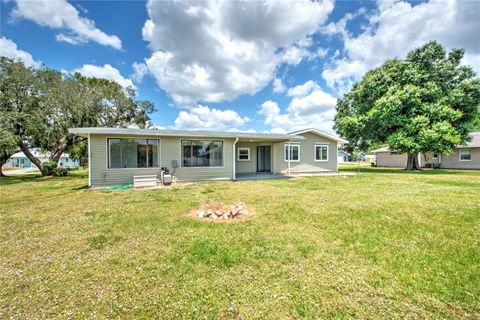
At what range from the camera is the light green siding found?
9.55 metres

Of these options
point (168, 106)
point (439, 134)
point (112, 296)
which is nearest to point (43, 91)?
point (168, 106)

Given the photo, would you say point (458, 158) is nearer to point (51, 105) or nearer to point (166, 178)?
point (166, 178)

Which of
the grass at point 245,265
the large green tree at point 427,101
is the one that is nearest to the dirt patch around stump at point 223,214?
the grass at point 245,265

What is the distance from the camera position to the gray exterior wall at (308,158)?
48.9ft

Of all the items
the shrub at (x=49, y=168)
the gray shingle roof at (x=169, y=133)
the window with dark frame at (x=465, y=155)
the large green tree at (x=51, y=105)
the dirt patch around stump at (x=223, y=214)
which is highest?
the large green tree at (x=51, y=105)

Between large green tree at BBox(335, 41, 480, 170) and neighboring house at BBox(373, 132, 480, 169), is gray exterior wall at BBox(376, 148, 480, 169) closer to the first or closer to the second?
neighboring house at BBox(373, 132, 480, 169)

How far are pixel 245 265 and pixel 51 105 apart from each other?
1877 centimetres

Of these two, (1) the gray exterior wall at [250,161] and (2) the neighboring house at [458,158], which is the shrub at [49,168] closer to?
(1) the gray exterior wall at [250,161]

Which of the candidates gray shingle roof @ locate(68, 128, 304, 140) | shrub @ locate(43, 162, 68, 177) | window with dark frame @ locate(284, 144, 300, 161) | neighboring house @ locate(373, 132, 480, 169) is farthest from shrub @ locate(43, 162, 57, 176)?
neighboring house @ locate(373, 132, 480, 169)

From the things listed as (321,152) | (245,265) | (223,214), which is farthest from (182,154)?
(321,152)

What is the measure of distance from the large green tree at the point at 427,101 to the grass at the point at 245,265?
1258 cm

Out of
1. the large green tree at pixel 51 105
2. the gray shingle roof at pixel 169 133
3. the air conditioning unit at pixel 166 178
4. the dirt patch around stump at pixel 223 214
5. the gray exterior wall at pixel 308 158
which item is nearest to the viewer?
the dirt patch around stump at pixel 223 214

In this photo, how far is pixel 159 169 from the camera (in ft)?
34.7

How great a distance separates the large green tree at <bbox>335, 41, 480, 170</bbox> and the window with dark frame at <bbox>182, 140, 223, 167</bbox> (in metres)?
13.6
